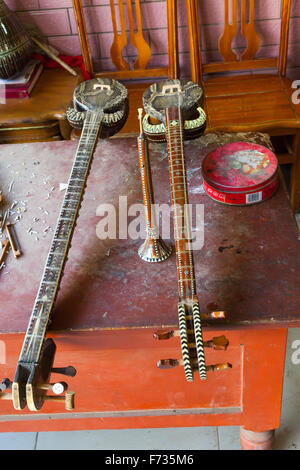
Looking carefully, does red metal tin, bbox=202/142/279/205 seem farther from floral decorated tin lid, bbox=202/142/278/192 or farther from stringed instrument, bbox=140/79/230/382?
stringed instrument, bbox=140/79/230/382

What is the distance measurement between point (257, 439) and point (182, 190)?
3.09 ft

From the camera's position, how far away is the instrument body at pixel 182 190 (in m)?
1.02

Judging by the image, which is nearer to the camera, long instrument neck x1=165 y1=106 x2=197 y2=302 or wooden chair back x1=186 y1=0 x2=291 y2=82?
long instrument neck x1=165 y1=106 x2=197 y2=302

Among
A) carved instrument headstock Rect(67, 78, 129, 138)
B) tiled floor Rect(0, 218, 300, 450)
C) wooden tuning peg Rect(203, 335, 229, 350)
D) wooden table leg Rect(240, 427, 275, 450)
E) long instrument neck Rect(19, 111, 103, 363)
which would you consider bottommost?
tiled floor Rect(0, 218, 300, 450)

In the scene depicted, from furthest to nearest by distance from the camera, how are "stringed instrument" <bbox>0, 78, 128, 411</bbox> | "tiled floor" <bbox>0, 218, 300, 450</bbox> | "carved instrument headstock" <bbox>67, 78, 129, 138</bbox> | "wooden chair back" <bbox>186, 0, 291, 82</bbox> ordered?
"wooden chair back" <bbox>186, 0, 291, 82</bbox> → "tiled floor" <bbox>0, 218, 300, 450</bbox> → "carved instrument headstock" <bbox>67, 78, 129, 138</bbox> → "stringed instrument" <bbox>0, 78, 128, 411</bbox>

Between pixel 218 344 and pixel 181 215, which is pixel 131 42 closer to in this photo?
pixel 181 215

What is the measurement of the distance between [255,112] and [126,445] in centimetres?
157

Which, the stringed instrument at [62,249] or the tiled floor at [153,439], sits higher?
the stringed instrument at [62,249]

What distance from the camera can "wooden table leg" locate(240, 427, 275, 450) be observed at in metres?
1.66

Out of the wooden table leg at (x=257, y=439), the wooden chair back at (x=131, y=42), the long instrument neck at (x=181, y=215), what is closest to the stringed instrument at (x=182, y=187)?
the long instrument neck at (x=181, y=215)

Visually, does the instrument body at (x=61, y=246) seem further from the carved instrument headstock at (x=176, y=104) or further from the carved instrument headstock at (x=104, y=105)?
the carved instrument headstock at (x=176, y=104)

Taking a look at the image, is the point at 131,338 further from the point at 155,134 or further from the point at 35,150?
the point at 35,150

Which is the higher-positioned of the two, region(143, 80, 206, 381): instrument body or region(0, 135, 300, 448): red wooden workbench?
region(143, 80, 206, 381): instrument body

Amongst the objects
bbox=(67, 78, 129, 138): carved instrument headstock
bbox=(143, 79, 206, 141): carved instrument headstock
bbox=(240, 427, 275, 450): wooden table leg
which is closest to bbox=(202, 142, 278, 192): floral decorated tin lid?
bbox=(143, 79, 206, 141): carved instrument headstock
